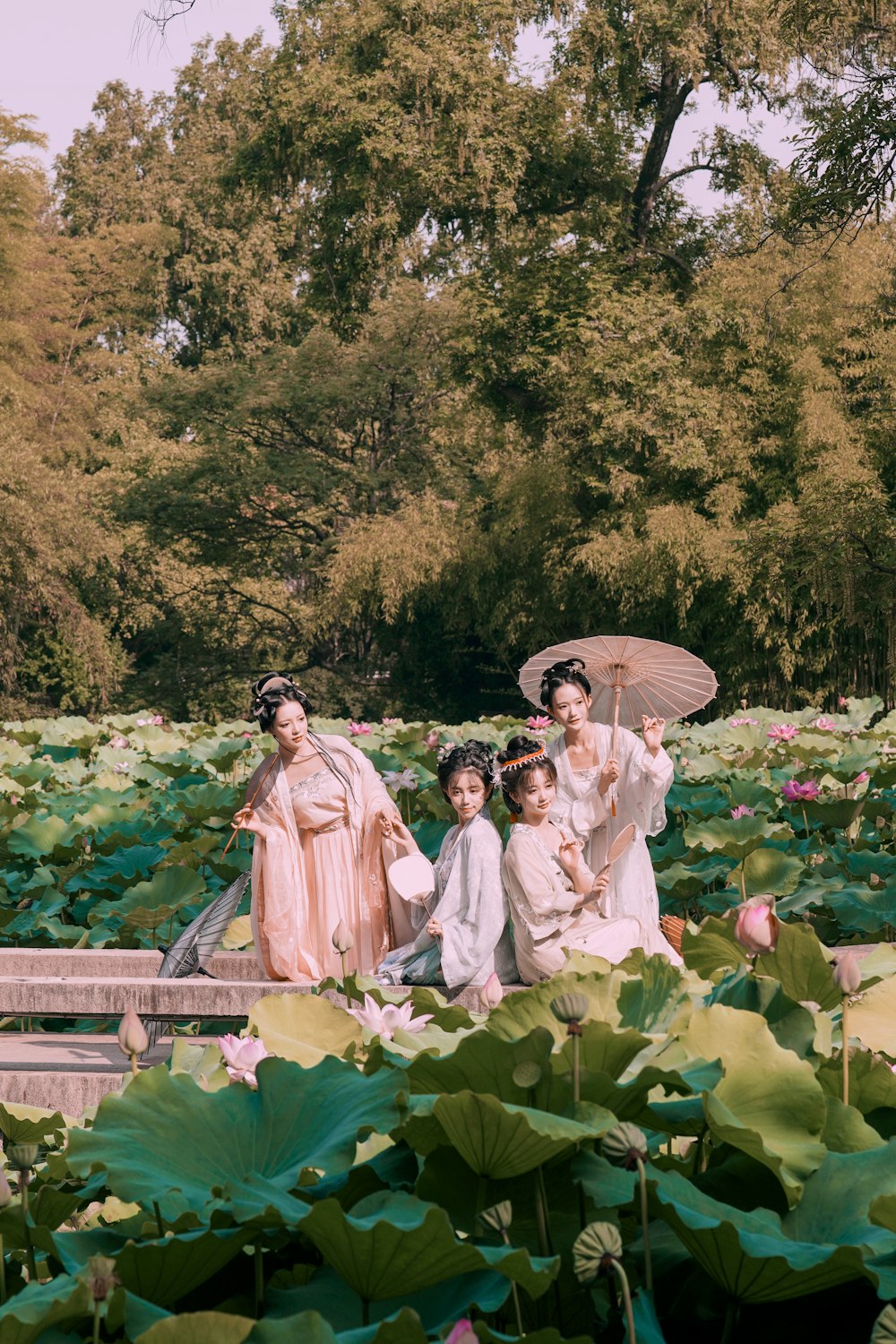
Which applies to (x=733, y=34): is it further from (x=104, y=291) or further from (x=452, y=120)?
(x=104, y=291)

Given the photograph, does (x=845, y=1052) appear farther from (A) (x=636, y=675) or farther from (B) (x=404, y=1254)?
(A) (x=636, y=675)

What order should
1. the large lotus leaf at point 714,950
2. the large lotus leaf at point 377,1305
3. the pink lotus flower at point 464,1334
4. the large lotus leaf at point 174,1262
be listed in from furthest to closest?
1. the large lotus leaf at point 714,950
2. the large lotus leaf at point 174,1262
3. the large lotus leaf at point 377,1305
4. the pink lotus flower at point 464,1334

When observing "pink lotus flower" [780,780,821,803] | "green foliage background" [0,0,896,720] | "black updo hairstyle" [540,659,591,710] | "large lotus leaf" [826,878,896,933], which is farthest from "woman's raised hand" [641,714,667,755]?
"green foliage background" [0,0,896,720]

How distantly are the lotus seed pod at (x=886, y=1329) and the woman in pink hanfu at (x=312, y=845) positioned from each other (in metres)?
3.29

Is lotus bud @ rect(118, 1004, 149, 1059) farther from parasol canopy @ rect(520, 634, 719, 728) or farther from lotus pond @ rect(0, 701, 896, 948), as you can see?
parasol canopy @ rect(520, 634, 719, 728)

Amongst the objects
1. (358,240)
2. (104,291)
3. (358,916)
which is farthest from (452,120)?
(358,916)

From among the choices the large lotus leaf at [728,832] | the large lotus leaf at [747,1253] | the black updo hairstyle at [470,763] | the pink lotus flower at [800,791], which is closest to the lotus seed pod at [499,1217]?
the large lotus leaf at [747,1253]

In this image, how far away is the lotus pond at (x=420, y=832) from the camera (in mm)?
4711

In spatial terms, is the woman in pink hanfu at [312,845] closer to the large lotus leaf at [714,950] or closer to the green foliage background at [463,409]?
the large lotus leaf at [714,950]

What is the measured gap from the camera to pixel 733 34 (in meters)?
17.6

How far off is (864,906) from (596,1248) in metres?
3.22

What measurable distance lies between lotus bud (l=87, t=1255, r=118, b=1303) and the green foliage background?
11684 mm

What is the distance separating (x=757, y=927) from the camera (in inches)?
61.6

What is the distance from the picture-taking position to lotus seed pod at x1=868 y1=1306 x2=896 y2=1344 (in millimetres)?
1002
